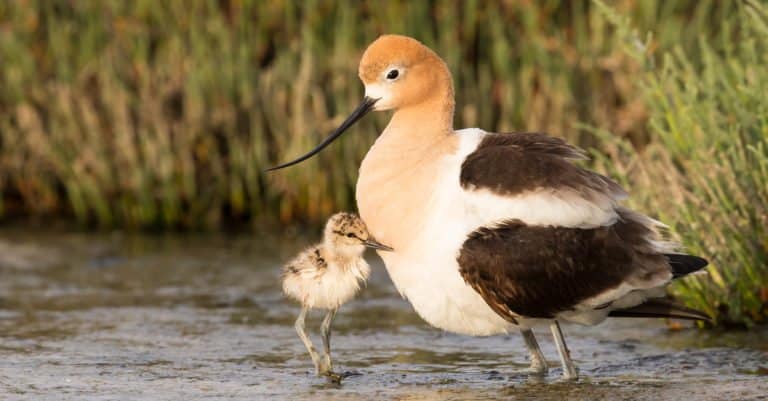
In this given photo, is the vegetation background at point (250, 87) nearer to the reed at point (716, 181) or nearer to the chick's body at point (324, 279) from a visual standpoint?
the reed at point (716, 181)

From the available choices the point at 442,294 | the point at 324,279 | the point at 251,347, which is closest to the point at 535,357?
the point at 442,294

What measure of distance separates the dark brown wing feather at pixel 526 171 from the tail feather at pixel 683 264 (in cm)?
34

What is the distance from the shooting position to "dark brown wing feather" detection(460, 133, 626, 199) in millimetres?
5574

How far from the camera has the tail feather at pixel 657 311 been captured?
236 inches

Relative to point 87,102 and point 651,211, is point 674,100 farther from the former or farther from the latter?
point 87,102

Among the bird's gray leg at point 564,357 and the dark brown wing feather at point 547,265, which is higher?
the dark brown wing feather at point 547,265

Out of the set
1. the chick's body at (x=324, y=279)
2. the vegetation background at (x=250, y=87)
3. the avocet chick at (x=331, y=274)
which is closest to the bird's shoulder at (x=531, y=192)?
the avocet chick at (x=331, y=274)

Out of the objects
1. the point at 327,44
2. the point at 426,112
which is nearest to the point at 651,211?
the point at 426,112

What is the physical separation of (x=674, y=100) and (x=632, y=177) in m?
0.48

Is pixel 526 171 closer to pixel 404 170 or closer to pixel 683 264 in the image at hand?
pixel 404 170

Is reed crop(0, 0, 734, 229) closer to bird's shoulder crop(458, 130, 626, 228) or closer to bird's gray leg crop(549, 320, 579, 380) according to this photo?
bird's gray leg crop(549, 320, 579, 380)

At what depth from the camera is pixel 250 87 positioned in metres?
10.1

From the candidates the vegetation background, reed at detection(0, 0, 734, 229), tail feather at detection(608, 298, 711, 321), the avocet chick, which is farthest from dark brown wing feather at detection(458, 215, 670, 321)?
reed at detection(0, 0, 734, 229)

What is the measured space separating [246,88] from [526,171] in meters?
4.81
